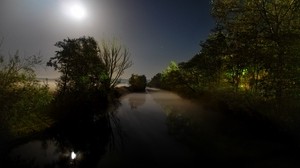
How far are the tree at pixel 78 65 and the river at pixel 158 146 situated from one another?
996 centimetres

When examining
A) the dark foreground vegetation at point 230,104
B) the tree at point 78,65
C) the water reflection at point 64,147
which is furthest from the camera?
the tree at point 78,65

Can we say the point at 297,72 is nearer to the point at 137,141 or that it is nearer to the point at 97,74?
Result: the point at 137,141

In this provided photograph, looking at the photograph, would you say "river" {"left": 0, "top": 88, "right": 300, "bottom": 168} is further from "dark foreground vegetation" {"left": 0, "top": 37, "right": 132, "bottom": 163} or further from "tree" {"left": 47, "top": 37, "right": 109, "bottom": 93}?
"tree" {"left": 47, "top": 37, "right": 109, "bottom": 93}

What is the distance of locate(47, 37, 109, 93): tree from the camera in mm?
31625

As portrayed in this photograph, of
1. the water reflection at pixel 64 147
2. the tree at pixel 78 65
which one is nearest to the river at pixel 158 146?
the water reflection at pixel 64 147

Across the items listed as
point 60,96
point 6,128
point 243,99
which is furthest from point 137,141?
point 243,99

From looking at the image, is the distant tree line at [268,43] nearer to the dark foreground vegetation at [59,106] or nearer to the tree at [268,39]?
the tree at [268,39]

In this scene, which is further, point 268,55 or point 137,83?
point 137,83

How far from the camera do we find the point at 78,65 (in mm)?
34406

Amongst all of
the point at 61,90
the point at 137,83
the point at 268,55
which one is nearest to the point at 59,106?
the point at 61,90

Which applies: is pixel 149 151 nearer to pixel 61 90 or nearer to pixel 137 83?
pixel 61 90

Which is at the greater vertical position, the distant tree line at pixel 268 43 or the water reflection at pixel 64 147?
the distant tree line at pixel 268 43

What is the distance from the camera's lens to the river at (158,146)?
12.5 metres

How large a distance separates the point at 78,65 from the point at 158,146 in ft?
71.2
